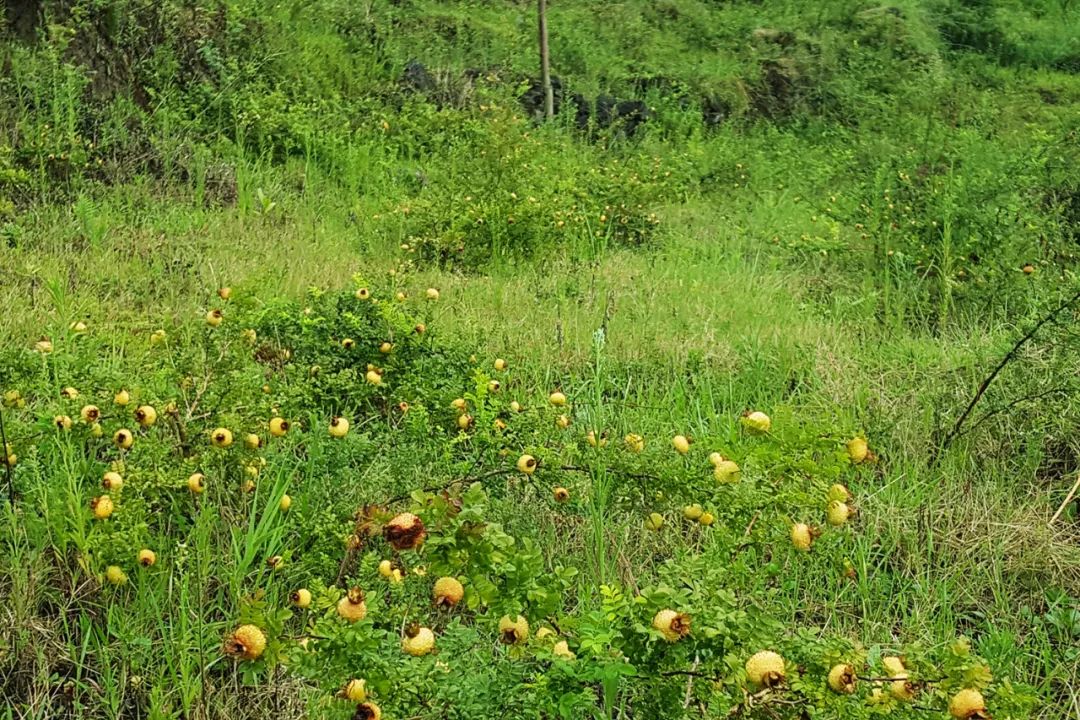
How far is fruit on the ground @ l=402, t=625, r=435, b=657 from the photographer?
3.76 ft

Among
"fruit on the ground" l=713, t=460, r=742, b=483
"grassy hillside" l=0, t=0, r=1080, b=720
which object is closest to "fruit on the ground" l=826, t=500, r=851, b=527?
"grassy hillside" l=0, t=0, r=1080, b=720

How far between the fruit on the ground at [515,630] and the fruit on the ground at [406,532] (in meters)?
0.18

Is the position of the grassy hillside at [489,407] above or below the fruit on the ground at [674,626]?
below

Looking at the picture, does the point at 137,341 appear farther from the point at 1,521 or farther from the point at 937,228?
the point at 937,228

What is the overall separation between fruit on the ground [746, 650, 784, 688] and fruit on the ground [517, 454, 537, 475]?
0.78 m

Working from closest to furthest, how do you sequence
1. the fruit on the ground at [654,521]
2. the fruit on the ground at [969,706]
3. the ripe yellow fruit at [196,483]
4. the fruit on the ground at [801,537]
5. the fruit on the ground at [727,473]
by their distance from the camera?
the fruit on the ground at [969,706]
the fruit on the ground at [801,537]
the fruit on the ground at [727,473]
the ripe yellow fruit at [196,483]
the fruit on the ground at [654,521]

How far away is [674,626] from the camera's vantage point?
106 centimetres

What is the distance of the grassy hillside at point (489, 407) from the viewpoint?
1181 mm

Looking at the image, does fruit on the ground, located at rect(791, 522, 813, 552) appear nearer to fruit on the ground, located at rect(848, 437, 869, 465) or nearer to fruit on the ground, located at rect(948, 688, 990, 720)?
fruit on the ground, located at rect(848, 437, 869, 465)

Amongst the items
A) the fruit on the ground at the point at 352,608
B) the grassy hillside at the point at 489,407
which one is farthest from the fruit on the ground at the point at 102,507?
the fruit on the ground at the point at 352,608

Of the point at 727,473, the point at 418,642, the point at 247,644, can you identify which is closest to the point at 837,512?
the point at 727,473

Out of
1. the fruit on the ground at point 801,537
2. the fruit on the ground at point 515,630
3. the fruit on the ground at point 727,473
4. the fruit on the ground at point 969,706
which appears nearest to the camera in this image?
the fruit on the ground at point 969,706

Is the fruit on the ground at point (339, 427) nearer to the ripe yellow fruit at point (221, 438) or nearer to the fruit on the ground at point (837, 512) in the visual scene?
the ripe yellow fruit at point (221, 438)

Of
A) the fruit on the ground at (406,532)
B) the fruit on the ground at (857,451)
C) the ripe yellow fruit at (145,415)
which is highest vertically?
the fruit on the ground at (406,532)
